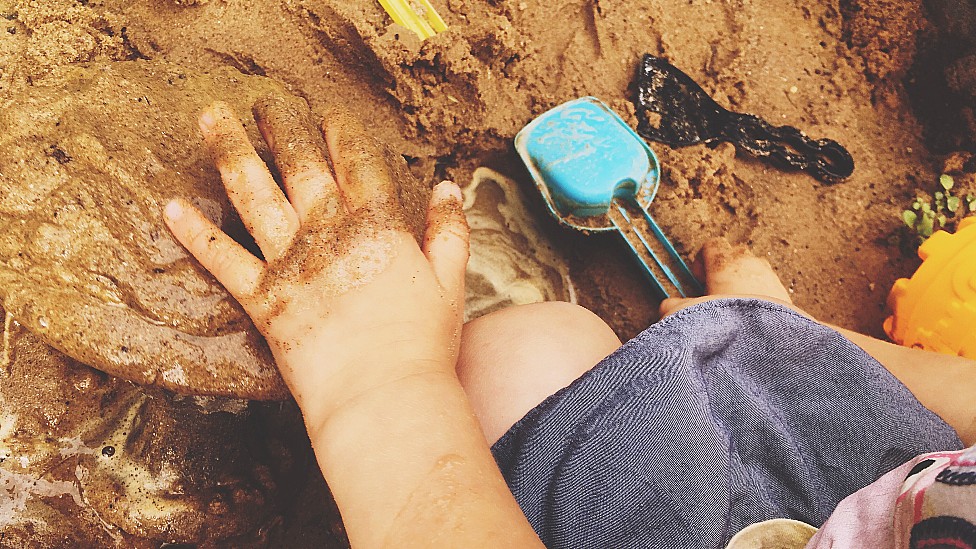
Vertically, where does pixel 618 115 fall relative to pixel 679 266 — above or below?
above

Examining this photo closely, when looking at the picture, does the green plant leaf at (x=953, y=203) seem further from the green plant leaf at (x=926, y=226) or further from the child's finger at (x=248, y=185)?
the child's finger at (x=248, y=185)

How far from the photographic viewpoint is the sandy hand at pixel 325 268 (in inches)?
36.5

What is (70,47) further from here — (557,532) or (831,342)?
(831,342)

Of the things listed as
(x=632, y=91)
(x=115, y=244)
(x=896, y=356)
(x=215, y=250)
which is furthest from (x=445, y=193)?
(x=896, y=356)

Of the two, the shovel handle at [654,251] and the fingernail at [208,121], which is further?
the shovel handle at [654,251]

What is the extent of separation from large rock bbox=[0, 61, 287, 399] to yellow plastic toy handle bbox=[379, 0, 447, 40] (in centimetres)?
59

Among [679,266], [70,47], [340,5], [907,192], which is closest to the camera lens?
[70,47]

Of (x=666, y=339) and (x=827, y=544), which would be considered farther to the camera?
(x=666, y=339)

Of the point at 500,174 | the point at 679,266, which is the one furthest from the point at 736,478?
the point at 500,174

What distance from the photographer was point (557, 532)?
0.99m

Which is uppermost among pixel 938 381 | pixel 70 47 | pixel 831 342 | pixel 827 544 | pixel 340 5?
pixel 70 47

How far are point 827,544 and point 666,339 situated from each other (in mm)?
444

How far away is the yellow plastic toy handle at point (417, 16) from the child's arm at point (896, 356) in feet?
2.91

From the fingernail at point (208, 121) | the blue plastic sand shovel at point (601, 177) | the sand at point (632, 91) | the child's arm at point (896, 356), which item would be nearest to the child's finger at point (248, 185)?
the fingernail at point (208, 121)
